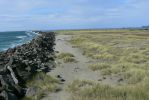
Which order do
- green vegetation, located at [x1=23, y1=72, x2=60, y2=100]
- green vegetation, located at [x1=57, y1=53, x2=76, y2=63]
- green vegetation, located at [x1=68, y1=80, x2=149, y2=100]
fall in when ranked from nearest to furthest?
green vegetation, located at [x1=68, y1=80, x2=149, y2=100], green vegetation, located at [x1=23, y1=72, x2=60, y2=100], green vegetation, located at [x1=57, y1=53, x2=76, y2=63]

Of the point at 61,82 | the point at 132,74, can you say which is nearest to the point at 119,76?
the point at 132,74

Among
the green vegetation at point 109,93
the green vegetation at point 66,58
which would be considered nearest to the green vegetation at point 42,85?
the green vegetation at point 109,93

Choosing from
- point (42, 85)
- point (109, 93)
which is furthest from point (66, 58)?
point (109, 93)

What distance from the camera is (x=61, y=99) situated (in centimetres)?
1188

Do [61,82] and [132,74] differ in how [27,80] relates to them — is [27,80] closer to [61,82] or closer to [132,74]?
[61,82]

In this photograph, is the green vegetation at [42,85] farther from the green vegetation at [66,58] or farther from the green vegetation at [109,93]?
the green vegetation at [66,58]

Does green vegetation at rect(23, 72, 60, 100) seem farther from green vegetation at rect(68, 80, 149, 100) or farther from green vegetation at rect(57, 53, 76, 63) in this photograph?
green vegetation at rect(57, 53, 76, 63)

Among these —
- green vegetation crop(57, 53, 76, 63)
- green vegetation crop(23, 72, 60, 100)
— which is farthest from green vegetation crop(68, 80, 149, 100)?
green vegetation crop(57, 53, 76, 63)

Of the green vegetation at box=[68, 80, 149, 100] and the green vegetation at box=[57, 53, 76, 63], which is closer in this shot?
the green vegetation at box=[68, 80, 149, 100]

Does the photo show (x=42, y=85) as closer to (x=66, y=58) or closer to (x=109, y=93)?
(x=109, y=93)

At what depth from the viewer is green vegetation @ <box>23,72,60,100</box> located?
1232cm

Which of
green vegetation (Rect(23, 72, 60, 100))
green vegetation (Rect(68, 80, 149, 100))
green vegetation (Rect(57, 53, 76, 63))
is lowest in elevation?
green vegetation (Rect(57, 53, 76, 63))

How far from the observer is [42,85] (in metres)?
14.3

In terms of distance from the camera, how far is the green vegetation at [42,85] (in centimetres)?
1232
